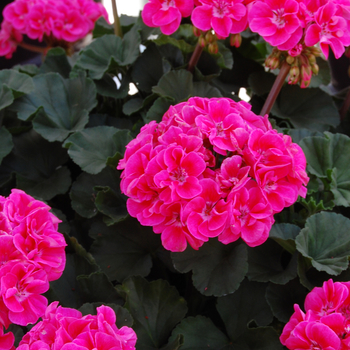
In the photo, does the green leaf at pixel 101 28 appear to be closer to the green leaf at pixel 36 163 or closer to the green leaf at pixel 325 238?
the green leaf at pixel 36 163

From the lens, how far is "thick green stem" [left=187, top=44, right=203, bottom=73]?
1.12m

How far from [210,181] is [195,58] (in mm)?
616

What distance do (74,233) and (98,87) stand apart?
46 centimetres

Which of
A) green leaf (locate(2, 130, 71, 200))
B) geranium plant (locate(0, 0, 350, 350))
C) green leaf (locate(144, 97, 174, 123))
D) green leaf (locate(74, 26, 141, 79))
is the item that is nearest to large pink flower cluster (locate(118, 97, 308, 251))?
geranium plant (locate(0, 0, 350, 350))

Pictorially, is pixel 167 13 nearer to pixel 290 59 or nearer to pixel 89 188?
pixel 290 59

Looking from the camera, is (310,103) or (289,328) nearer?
(289,328)

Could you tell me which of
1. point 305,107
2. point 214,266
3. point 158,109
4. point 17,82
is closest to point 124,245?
point 214,266

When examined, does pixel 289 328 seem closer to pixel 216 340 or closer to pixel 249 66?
pixel 216 340

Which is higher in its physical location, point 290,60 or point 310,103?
point 290,60

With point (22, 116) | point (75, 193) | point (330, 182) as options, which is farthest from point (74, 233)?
point (330, 182)

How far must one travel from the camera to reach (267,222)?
653 mm

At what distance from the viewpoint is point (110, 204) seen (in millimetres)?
969

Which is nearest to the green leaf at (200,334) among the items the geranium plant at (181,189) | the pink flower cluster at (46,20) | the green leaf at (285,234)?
the geranium plant at (181,189)

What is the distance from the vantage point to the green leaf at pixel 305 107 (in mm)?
1208
